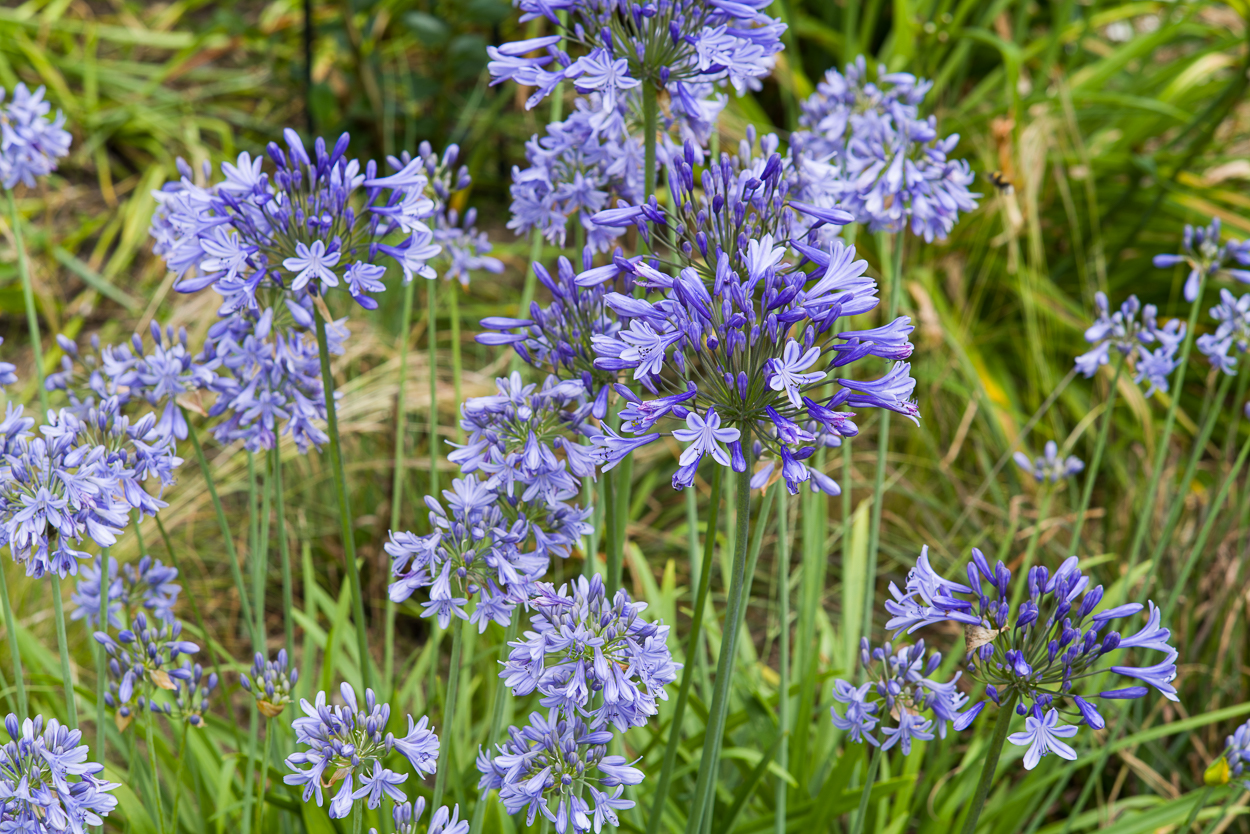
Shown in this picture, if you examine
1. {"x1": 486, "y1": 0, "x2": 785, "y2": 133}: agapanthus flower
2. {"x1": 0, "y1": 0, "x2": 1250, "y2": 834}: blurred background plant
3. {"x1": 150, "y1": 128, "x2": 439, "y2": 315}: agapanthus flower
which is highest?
{"x1": 486, "y1": 0, "x2": 785, "y2": 133}: agapanthus flower

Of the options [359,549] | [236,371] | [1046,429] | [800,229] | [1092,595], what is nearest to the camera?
A: [1092,595]

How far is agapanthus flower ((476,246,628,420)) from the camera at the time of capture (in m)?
1.95

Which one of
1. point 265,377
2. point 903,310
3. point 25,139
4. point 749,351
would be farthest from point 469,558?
point 903,310

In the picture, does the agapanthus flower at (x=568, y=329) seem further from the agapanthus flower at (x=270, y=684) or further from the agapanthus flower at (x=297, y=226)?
the agapanthus flower at (x=270, y=684)

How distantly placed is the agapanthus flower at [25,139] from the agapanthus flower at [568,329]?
1.73m

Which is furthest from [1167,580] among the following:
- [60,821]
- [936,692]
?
[60,821]

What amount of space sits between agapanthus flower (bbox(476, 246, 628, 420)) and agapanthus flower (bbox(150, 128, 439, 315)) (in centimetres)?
21

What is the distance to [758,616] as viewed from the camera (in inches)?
191

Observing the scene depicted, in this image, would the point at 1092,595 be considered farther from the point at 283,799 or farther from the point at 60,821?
the point at 283,799

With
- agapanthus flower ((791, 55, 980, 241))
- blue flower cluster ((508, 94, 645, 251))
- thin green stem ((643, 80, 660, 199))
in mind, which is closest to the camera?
thin green stem ((643, 80, 660, 199))

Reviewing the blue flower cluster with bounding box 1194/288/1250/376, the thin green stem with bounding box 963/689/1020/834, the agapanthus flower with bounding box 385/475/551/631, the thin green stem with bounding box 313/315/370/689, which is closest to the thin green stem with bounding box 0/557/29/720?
the thin green stem with bounding box 313/315/370/689

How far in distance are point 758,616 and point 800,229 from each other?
2.95 meters

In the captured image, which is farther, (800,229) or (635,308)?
(800,229)

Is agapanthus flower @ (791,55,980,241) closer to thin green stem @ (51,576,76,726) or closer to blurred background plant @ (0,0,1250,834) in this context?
blurred background plant @ (0,0,1250,834)
